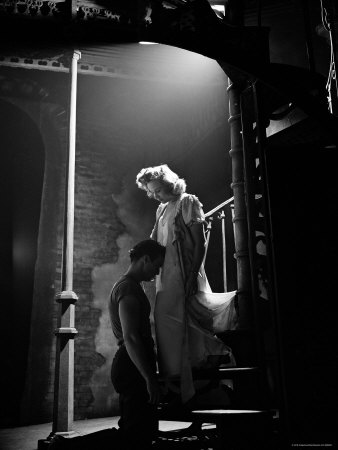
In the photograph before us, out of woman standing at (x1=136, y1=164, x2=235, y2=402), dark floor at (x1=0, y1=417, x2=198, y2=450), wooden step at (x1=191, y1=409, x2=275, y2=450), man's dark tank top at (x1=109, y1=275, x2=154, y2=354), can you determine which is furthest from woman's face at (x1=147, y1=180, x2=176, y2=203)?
dark floor at (x1=0, y1=417, x2=198, y2=450)

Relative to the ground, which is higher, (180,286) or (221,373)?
(180,286)

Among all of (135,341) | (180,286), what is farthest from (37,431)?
(180,286)

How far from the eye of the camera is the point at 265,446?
9.61 feet

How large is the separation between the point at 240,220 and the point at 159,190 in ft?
2.46

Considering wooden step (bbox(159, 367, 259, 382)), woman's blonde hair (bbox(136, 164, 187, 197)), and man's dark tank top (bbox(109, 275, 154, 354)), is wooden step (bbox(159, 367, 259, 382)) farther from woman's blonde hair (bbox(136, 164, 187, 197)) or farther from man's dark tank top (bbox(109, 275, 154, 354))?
woman's blonde hair (bbox(136, 164, 187, 197))

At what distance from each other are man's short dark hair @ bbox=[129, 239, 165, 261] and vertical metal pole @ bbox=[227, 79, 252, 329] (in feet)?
2.30

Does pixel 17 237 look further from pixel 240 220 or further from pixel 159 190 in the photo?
pixel 240 220

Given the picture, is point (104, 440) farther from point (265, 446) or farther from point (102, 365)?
point (102, 365)

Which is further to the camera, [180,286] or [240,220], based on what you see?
[240,220]

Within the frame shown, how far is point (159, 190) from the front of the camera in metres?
3.91

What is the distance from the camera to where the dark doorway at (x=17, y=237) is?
6.18m

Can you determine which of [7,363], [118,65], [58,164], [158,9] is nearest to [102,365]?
[7,363]

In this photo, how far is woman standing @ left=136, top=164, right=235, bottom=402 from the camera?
3412 millimetres

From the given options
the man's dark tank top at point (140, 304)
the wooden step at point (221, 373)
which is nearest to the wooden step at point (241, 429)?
the wooden step at point (221, 373)
